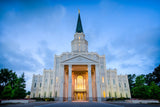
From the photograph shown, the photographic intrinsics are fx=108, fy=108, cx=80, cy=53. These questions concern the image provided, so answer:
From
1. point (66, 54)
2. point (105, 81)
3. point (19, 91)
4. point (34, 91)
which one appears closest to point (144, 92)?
point (105, 81)

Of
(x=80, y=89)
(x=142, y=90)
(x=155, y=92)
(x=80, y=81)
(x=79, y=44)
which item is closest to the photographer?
(x=142, y=90)

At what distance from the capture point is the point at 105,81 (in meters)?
41.2

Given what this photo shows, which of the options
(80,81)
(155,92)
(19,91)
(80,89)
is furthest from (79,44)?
(155,92)

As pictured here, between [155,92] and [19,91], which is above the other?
[19,91]

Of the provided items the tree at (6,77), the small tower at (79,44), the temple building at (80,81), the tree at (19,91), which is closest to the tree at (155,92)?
the temple building at (80,81)

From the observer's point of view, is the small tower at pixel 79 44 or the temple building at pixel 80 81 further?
the small tower at pixel 79 44

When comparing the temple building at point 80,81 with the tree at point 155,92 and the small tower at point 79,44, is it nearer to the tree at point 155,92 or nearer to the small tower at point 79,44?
the small tower at point 79,44

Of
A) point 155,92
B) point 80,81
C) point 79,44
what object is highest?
point 79,44

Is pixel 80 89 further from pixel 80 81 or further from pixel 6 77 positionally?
pixel 6 77

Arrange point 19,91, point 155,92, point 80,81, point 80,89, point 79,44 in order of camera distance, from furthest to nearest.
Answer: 1. point 79,44
2. point 80,81
3. point 80,89
4. point 19,91
5. point 155,92

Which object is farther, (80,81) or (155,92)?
(80,81)

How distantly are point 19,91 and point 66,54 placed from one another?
66.7 ft

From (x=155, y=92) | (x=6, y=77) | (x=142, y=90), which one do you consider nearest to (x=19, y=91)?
(x=6, y=77)

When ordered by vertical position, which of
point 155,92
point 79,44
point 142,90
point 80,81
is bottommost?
point 155,92
